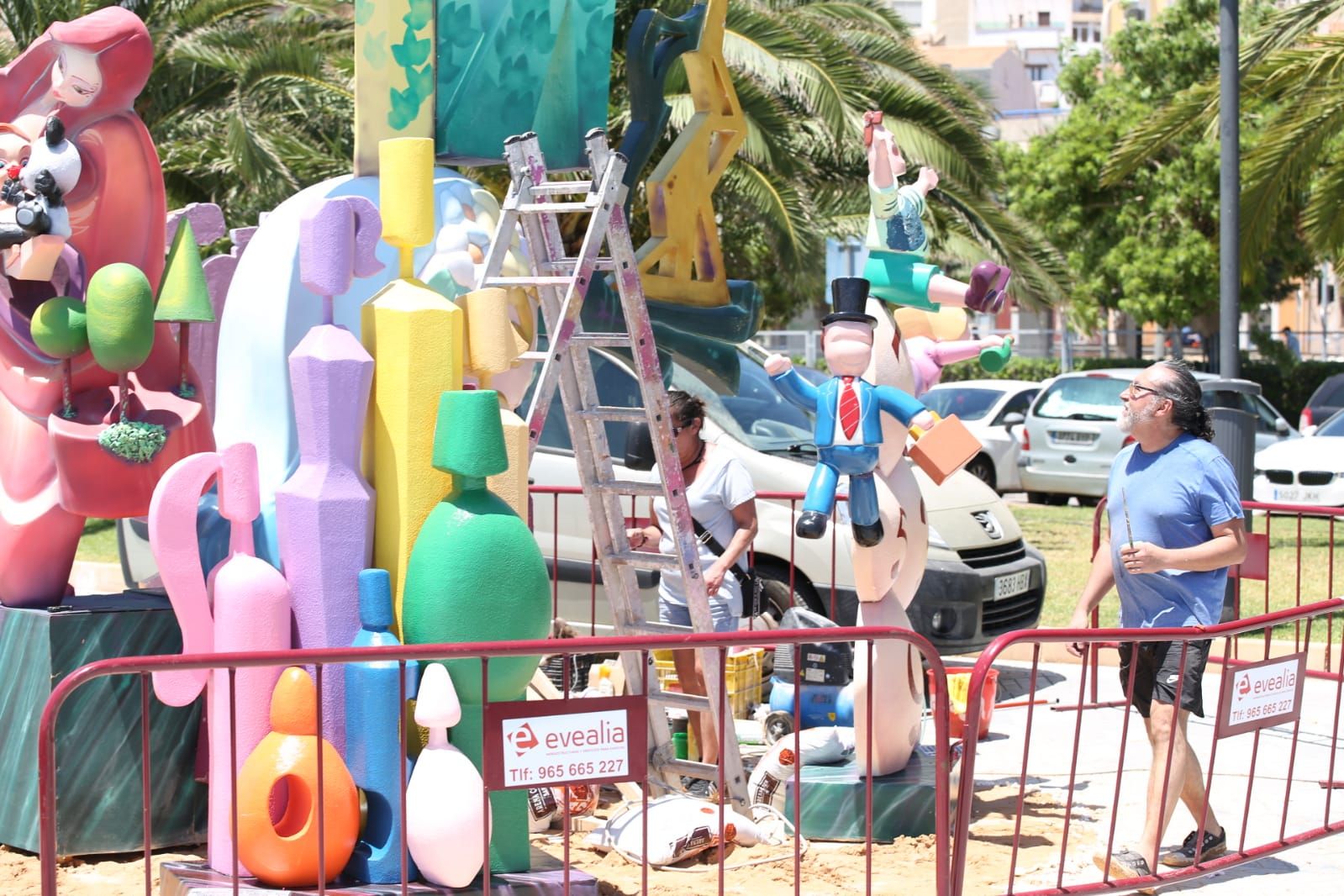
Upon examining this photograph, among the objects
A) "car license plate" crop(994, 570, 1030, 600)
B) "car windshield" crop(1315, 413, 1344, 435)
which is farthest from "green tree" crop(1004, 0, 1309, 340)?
"car license plate" crop(994, 570, 1030, 600)

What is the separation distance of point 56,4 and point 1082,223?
74.8 ft

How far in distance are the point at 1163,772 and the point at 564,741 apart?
92.9 inches

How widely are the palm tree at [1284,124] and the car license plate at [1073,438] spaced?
3.60 m

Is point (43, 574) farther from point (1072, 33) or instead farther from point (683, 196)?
point (1072, 33)

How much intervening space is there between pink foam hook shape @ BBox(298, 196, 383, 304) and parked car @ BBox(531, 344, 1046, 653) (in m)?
3.45

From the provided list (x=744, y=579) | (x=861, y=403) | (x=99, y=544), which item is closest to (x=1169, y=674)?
(x=861, y=403)

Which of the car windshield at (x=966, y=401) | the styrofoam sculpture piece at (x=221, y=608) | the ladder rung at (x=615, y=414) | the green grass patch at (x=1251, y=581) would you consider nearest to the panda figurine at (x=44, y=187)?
Answer: the styrofoam sculpture piece at (x=221, y=608)

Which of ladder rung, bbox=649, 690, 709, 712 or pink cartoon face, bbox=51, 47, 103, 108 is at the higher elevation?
pink cartoon face, bbox=51, 47, 103, 108

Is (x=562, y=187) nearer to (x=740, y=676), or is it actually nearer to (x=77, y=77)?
(x=77, y=77)

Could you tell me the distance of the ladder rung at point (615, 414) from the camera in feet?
18.8

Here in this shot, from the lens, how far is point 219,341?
218 inches

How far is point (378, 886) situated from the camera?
460 cm

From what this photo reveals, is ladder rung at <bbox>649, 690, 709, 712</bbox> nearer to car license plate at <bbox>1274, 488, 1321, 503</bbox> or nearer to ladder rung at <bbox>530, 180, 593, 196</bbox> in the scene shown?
ladder rung at <bbox>530, 180, 593, 196</bbox>

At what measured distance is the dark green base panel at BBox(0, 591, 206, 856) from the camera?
18.1 ft
